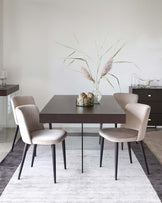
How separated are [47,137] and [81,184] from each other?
578mm

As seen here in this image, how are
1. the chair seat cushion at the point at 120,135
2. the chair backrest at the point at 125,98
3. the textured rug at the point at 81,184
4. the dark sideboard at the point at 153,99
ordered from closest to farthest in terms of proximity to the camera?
1. the textured rug at the point at 81,184
2. the chair seat cushion at the point at 120,135
3. the chair backrest at the point at 125,98
4. the dark sideboard at the point at 153,99

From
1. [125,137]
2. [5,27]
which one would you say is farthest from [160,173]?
[5,27]

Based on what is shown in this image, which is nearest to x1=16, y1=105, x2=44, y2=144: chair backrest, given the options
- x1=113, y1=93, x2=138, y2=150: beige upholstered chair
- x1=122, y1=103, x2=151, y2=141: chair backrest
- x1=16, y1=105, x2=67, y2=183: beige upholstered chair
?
x1=16, y1=105, x2=67, y2=183: beige upholstered chair

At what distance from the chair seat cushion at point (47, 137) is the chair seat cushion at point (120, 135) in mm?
478

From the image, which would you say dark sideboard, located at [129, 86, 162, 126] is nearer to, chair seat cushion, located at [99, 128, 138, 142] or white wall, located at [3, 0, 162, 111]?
white wall, located at [3, 0, 162, 111]

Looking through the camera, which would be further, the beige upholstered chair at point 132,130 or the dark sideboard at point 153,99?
the dark sideboard at point 153,99

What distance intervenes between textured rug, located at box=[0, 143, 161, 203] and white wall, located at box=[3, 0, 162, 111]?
6.82 feet

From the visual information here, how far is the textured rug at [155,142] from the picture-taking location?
3654mm

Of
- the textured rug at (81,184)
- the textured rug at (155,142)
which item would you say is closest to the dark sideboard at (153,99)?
the textured rug at (155,142)

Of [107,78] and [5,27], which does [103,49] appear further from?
[5,27]

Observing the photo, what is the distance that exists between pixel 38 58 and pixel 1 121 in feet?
4.74

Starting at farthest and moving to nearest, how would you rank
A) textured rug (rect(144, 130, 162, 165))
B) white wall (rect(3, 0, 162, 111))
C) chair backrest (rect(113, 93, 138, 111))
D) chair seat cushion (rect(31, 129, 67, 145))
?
white wall (rect(3, 0, 162, 111)) < chair backrest (rect(113, 93, 138, 111)) < textured rug (rect(144, 130, 162, 165)) < chair seat cushion (rect(31, 129, 67, 145))

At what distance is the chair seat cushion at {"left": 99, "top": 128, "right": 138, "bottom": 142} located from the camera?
2.84m

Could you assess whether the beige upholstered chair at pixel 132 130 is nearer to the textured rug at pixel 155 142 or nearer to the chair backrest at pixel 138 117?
the chair backrest at pixel 138 117
